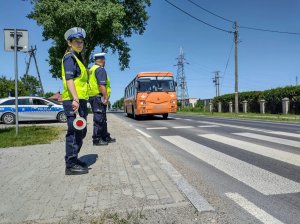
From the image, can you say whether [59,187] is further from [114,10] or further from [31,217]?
[114,10]

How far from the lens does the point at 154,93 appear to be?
21047mm

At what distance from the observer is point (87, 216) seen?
352cm

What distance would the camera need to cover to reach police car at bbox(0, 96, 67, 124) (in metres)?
19.4

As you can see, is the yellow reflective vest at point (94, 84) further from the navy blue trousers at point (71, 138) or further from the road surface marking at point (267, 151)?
the road surface marking at point (267, 151)

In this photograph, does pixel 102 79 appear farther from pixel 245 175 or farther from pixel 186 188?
pixel 186 188

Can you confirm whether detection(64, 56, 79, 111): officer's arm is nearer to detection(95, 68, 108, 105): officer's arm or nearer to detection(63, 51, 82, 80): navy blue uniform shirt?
detection(63, 51, 82, 80): navy blue uniform shirt

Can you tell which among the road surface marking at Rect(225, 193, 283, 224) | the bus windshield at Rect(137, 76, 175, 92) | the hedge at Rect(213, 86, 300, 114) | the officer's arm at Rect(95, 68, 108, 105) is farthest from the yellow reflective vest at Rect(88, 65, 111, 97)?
the hedge at Rect(213, 86, 300, 114)

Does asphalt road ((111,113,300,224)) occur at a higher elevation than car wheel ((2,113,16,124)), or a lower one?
lower

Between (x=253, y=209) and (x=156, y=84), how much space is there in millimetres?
17670

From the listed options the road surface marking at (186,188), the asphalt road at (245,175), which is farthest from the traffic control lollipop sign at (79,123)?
the asphalt road at (245,175)

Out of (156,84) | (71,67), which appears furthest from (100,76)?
(156,84)

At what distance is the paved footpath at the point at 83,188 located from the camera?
3.72 m

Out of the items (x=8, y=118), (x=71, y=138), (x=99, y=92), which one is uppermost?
(x=99, y=92)

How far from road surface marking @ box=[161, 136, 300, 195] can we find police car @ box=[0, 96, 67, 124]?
13687mm
